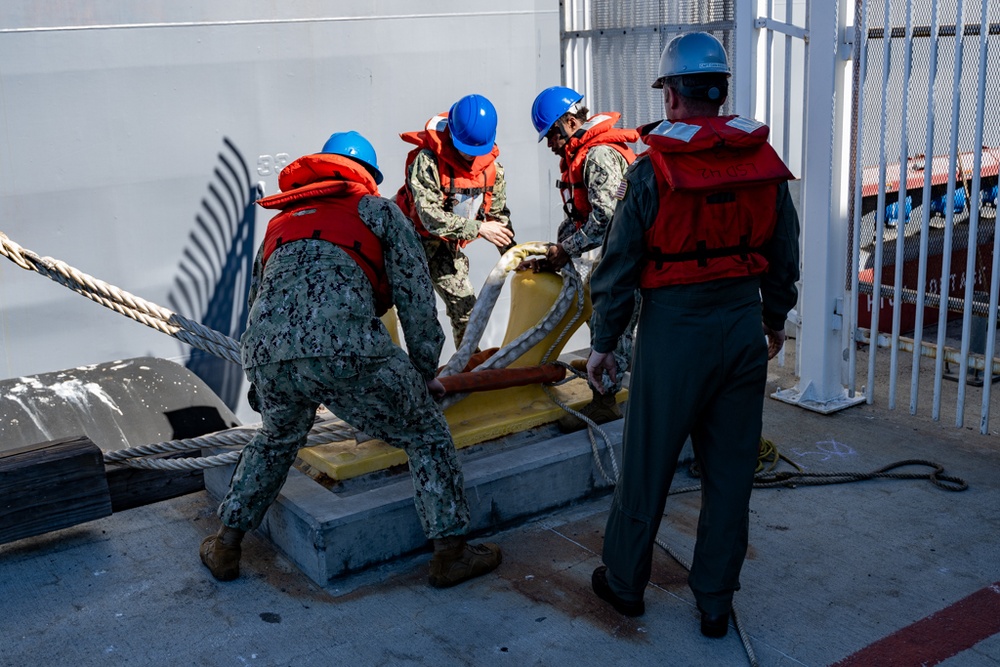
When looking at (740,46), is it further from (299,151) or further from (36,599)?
(36,599)

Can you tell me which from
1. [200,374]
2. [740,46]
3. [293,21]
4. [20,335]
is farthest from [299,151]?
[740,46]

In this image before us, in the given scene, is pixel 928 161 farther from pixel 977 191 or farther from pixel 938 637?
pixel 938 637

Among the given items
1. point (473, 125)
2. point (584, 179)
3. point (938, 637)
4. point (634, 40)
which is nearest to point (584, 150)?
point (584, 179)

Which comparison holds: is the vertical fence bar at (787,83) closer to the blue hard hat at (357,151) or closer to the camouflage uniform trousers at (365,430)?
the blue hard hat at (357,151)

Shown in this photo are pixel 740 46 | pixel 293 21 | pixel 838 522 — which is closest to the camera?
pixel 838 522

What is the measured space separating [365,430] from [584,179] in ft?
7.08

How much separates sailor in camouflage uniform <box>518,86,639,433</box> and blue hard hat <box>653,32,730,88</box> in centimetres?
161

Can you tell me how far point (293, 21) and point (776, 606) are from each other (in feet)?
17.5

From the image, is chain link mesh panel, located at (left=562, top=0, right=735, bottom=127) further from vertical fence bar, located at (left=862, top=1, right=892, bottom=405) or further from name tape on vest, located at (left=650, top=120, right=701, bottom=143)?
name tape on vest, located at (left=650, top=120, right=701, bottom=143)

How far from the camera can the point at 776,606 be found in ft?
12.3

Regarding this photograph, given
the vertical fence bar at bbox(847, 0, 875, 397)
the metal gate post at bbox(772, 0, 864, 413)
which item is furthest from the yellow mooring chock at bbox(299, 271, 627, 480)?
the vertical fence bar at bbox(847, 0, 875, 397)

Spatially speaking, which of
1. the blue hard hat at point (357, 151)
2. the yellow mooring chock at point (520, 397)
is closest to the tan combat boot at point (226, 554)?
the yellow mooring chock at point (520, 397)

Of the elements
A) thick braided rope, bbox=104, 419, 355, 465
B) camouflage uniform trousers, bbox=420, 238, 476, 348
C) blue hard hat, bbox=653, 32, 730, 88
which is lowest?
thick braided rope, bbox=104, 419, 355, 465

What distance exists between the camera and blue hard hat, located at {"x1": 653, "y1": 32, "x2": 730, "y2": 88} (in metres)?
3.32
